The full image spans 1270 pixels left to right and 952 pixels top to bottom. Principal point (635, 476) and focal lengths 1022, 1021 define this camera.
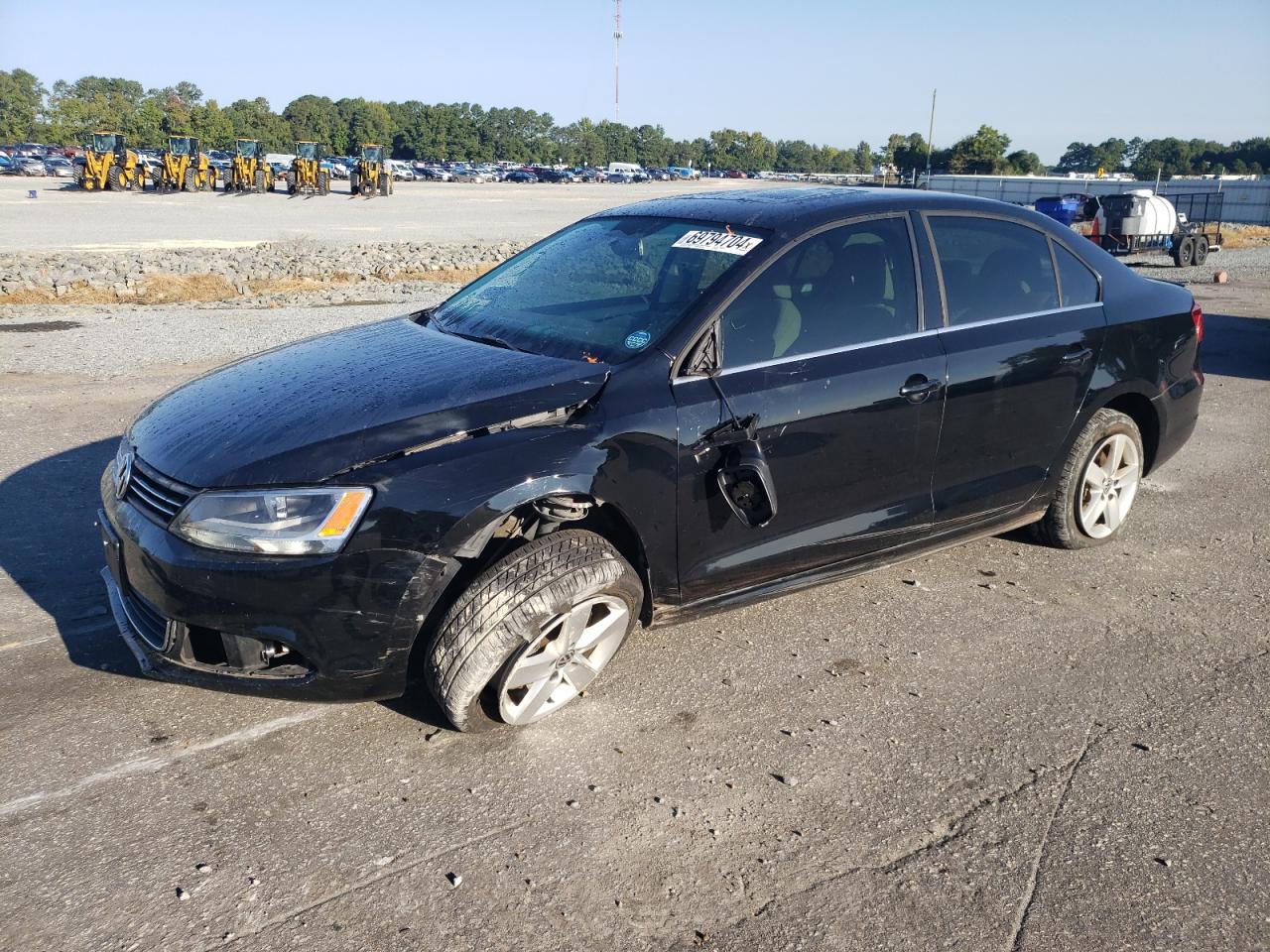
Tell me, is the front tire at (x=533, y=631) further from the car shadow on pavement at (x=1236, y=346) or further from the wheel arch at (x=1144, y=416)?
the car shadow on pavement at (x=1236, y=346)

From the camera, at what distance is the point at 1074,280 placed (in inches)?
190

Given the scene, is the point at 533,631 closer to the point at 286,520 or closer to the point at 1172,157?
the point at 286,520

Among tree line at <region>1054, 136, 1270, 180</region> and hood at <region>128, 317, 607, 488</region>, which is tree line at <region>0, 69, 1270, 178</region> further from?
hood at <region>128, 317, 607, 488</region>

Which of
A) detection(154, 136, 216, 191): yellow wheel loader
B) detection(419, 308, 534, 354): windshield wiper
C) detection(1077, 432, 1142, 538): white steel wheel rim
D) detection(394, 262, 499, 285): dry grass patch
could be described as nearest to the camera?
detection(419, 308, 534, 354): windshield wiper

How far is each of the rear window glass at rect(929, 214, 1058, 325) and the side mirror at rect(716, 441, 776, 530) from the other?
127cm

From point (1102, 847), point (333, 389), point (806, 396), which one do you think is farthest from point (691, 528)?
point (1102, 847)

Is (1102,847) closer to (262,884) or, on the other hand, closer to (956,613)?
(956,613)

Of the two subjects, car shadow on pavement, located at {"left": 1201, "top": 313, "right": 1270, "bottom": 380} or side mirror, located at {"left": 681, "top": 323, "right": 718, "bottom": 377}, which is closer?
side mirror, located at {"left": 681, "top": 323, "right": 718, "bottom": 377}

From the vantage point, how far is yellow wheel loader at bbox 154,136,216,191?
160ft

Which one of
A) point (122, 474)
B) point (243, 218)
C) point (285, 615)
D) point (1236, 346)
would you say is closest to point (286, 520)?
point (285, 615)

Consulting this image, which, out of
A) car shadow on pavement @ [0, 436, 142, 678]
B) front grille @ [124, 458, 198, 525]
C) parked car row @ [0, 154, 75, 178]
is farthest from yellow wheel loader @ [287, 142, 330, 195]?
front grille @ [124, 458, 198, 525]

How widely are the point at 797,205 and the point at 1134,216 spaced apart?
21705 mm

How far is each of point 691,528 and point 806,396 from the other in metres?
0.67

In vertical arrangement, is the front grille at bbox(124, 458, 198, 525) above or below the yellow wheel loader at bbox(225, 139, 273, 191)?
below
